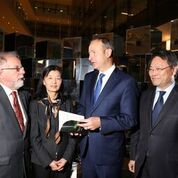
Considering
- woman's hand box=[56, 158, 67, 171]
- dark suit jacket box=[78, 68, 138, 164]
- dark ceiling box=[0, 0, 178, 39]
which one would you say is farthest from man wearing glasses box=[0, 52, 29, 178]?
dark ceiling box=[0, 0, 178, 39]

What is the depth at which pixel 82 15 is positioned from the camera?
1064 centimetres

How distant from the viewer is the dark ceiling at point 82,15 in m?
6.82

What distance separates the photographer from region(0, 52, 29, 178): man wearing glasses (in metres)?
2.26

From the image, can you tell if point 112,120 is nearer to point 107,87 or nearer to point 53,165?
point 107,87

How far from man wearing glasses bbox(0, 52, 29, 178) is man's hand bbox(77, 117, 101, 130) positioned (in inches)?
17.1

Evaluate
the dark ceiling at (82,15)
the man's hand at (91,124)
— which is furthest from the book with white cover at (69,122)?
the dark ceiling at (82,15)

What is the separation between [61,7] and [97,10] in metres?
2.03

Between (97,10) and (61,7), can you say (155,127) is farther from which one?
(61,7)

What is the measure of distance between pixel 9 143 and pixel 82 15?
28.9ft

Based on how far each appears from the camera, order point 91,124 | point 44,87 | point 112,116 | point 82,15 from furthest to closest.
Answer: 1. point 82,15
2. point 44,87
3. point 112,116
4. point 91,124

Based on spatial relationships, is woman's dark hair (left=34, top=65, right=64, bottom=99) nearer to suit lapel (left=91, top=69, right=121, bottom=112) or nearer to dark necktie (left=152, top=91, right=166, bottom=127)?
suit lapel (left=91, top=69, right=121, bottom=112)

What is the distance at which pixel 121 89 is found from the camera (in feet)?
8.32

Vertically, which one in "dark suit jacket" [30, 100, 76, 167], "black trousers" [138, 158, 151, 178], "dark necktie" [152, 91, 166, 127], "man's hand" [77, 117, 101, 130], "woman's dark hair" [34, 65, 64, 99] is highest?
"woman's dark hair" [34, 65, 64, 99]

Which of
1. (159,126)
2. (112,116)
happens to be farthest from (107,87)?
(159,126)
